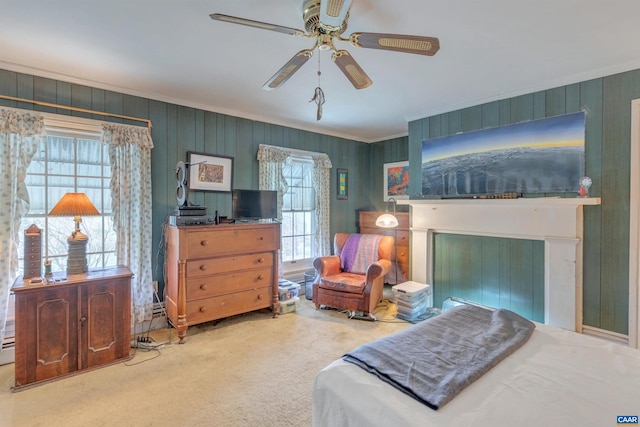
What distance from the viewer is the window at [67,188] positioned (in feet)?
9.21

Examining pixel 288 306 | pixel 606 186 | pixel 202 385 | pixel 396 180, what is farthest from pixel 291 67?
pixel 396 180

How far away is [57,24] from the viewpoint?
2021mm

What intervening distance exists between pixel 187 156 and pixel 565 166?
4008 millimetres

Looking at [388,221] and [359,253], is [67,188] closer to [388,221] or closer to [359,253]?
[359,253]

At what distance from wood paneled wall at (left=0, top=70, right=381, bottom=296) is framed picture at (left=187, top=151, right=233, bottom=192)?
3.0 inches

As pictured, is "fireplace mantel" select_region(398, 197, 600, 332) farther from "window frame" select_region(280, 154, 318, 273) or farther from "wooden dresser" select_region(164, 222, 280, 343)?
"wooden dresser" select_region(164, 222, 280, 343)

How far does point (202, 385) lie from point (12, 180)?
2403mm

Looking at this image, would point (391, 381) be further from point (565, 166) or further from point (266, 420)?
point (565, 166)

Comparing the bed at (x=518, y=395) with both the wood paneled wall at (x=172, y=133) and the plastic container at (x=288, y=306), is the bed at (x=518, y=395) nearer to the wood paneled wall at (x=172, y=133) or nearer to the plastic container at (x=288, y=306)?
the plastic container at (x=288, y=306)

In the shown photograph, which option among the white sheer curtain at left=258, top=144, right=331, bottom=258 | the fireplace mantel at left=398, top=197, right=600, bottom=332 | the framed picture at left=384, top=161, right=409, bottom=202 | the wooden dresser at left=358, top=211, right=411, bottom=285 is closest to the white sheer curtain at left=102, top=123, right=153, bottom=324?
the white sheer curtain at left=258, top=144, right=331, bottom=258

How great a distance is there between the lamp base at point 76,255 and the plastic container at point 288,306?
6.69 ft

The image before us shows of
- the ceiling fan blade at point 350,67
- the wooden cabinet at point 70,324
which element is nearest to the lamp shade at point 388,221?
the ceiling fan blade at point 350,67

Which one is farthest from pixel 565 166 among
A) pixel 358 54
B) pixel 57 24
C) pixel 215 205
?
pixel 57 24

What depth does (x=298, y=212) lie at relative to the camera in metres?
4.72
